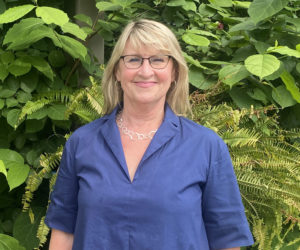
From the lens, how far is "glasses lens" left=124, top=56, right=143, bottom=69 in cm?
121

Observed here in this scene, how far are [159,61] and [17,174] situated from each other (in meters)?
0.86

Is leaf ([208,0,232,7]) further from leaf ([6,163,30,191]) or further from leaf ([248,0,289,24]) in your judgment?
leaf ([6,163,30,191])

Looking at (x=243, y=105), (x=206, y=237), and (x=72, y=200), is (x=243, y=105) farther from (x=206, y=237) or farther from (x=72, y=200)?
(x=72, y=200)

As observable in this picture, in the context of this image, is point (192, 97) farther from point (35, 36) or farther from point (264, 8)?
point (35, 36)

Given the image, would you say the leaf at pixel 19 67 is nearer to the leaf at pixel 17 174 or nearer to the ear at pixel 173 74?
the leaf at pixel 17 174

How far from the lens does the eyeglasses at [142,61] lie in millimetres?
1205

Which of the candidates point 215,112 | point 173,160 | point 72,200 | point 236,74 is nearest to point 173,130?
point 173,160

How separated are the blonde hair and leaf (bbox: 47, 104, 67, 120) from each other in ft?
1.61

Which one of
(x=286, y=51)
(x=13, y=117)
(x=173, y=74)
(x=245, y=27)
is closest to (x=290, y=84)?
(x=286, y=51)

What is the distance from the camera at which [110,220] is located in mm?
1155

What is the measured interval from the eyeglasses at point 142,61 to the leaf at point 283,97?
90cm

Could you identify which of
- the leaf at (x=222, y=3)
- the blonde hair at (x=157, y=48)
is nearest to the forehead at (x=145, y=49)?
the blonde hair at (x=157, y=48)

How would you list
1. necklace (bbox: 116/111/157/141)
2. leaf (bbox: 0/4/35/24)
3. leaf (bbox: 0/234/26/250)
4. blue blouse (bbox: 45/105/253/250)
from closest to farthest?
blue blouse (bbox: 45/105/253/250) → necklace (bbox: 116/111/157/141) → leaf (bbox: 0/4/35/24) → leaf (bbox: 0/234/26/250)

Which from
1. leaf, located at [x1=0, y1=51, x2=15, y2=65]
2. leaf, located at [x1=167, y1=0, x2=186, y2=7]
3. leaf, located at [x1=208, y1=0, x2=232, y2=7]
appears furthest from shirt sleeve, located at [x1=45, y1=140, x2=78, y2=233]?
leaf, located at [x1=208, y1=0, x2=232, y2=7]
